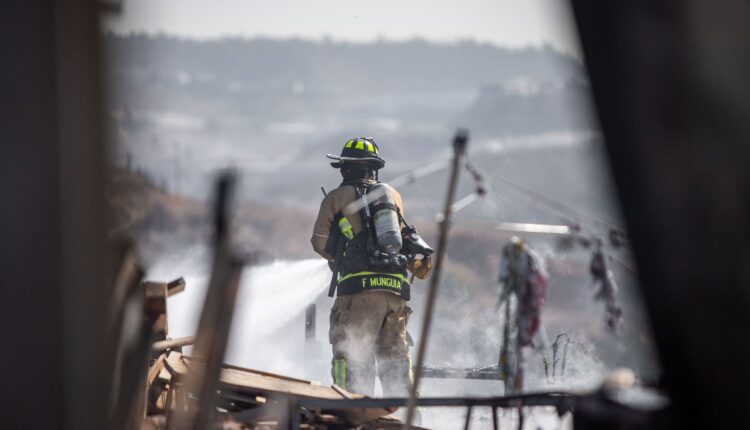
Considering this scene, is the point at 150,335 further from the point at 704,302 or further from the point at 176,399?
the point at 704,302

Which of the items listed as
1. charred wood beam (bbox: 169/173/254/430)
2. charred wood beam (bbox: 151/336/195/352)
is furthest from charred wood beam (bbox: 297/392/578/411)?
charred wood beam (bbox: 151/336/195/352)

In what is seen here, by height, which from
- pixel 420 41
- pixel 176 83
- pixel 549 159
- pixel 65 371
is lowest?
pixel 65 371

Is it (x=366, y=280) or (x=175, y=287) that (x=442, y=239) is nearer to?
(x=175, y=287)

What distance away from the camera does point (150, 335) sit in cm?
477

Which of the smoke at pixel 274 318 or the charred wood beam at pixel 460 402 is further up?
the smoke at pixel 274 318

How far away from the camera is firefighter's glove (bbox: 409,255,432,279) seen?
851 cm

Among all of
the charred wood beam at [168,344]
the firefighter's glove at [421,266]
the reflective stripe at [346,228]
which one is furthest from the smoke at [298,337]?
the charred wood beam at [168,344]

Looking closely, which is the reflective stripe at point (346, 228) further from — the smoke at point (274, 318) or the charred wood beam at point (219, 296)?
the charred wood beam at point (219, 296)

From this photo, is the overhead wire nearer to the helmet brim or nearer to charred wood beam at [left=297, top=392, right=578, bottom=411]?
charred wood beam at [left=297, top=392, right=578, bottom=411]

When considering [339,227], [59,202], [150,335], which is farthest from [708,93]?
[339,227]

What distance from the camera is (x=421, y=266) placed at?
853 centimetres

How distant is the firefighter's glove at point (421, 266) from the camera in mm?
8508

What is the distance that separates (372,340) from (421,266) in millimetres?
717

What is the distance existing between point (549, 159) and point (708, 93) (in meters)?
11.5
